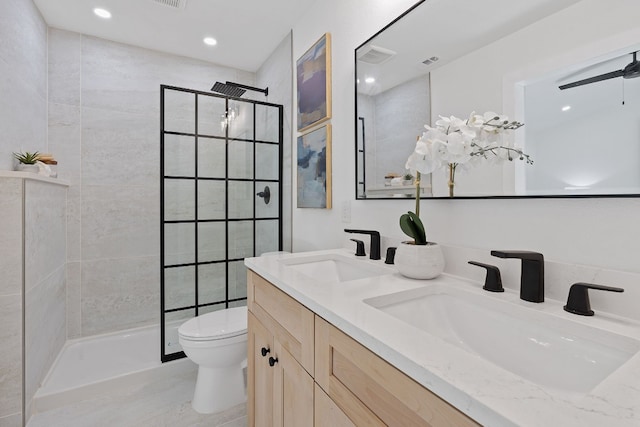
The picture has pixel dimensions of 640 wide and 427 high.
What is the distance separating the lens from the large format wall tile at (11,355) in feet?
4.99

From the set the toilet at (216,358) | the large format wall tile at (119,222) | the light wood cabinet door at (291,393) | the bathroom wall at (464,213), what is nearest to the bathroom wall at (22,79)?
the large format wall tile at (119,222)

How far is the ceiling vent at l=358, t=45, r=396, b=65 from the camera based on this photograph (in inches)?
55.4

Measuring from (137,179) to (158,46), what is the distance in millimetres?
1208

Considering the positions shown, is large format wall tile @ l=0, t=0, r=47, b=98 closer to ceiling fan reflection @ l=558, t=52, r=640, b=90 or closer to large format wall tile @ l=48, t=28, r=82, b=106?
large format wall tile @ l=48, t=28, r=82, b=106

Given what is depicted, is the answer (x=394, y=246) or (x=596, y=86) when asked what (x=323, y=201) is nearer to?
(x=394, y=246)

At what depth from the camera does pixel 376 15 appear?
4.91ft

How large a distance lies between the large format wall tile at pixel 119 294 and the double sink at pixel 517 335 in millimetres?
2585

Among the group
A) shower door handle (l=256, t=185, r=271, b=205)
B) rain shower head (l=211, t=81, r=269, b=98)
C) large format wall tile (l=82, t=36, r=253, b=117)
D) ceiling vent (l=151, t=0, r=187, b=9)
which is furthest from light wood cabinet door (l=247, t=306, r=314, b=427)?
large format wall tile (l=82, t=36, r=253, b=117)

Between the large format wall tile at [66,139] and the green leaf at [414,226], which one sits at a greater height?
the large format wall tile at [66,139]

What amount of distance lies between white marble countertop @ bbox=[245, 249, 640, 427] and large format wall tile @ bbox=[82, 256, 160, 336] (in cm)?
245

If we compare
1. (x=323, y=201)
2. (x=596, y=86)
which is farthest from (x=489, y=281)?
(x=323, y=201)

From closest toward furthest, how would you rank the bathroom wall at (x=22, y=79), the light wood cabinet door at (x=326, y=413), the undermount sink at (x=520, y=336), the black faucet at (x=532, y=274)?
the undermount sink at (x=520, y=336) < the light wood cabinet door at (x=326, y=413) < the black faucet at (x=532, y=274) < the bathroom wall at (x=22, y=79)

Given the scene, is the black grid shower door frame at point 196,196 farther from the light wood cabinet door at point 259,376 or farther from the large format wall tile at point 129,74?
the light wood cabinet door at point 259,376

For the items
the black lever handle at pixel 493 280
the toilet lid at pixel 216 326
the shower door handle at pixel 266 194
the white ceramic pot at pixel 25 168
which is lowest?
the toilet lid at pixel 216 326
